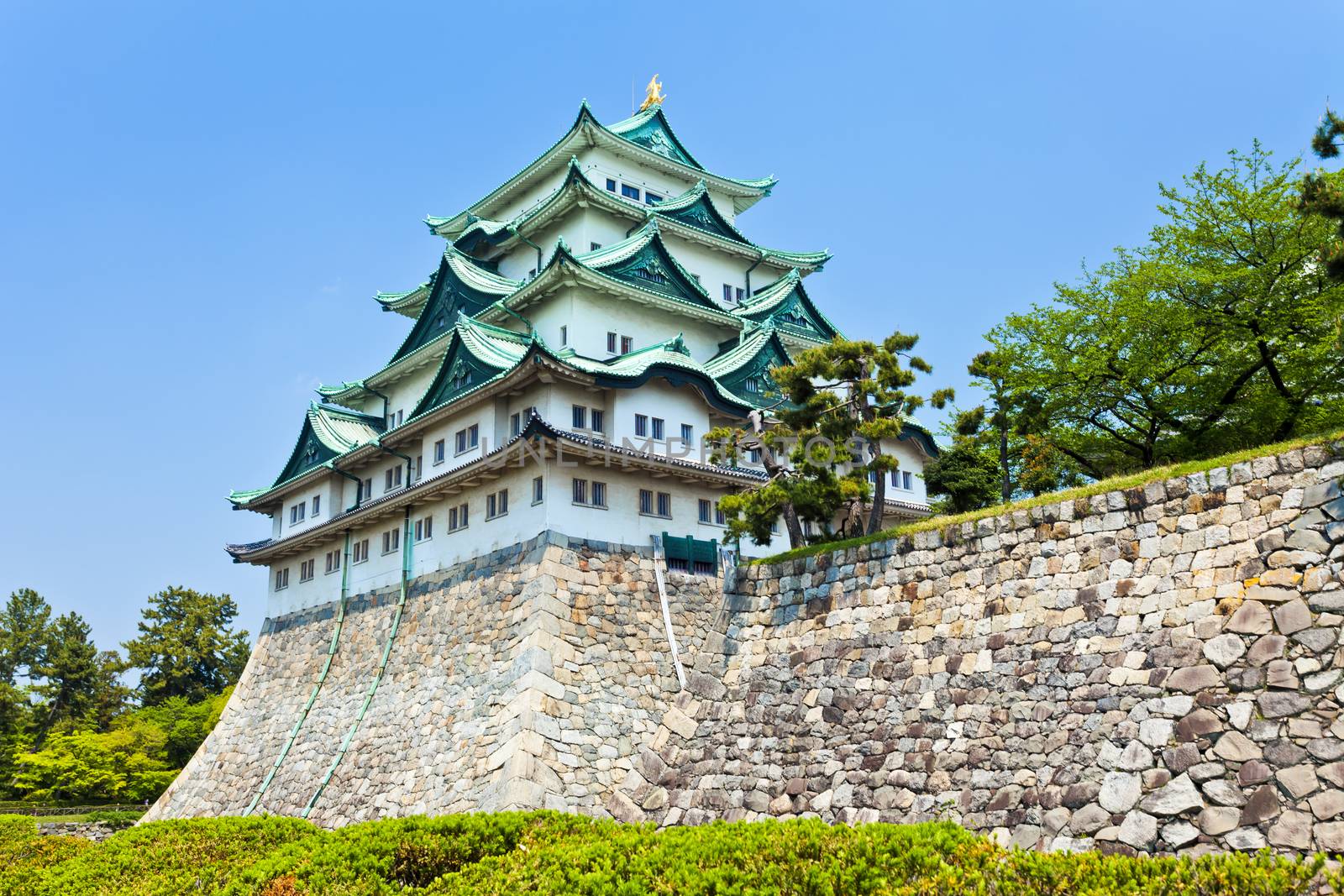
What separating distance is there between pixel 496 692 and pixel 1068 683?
14.8 meters

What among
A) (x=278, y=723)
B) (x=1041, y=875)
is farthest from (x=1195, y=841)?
(x=278, y=723)

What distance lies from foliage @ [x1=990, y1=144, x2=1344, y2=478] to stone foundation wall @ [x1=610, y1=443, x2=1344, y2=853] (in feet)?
33.7

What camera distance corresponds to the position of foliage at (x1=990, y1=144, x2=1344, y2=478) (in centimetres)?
2427

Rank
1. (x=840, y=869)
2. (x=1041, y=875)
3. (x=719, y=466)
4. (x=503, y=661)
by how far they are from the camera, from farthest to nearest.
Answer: (x=719, y=466) < (x=503, y=661) < (x=840, y=869) < (x=1041, y=875)

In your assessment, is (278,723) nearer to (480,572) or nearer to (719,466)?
(480,572)

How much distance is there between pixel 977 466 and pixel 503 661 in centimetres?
1862

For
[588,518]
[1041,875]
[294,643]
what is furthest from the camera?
[294,643]

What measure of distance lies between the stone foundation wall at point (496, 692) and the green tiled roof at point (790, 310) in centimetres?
1333

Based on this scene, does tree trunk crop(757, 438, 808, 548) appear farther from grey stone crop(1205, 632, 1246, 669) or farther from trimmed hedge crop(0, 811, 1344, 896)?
grey stone crop(1205, 632, 1246, 669)

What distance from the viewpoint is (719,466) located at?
30.9m

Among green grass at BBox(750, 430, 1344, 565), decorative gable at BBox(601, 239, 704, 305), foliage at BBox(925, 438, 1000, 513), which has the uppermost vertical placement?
decorative gable at BBox(601, 239, 704, 305)

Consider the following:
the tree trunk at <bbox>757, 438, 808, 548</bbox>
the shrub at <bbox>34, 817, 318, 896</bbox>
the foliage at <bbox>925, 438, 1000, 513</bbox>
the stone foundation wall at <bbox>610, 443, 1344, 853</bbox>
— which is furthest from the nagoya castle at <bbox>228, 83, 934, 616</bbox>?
the shrub at <bbox>34, 817, 318, 896</bbox>

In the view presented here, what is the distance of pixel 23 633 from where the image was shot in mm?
60750

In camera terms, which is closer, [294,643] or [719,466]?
[719,466]
